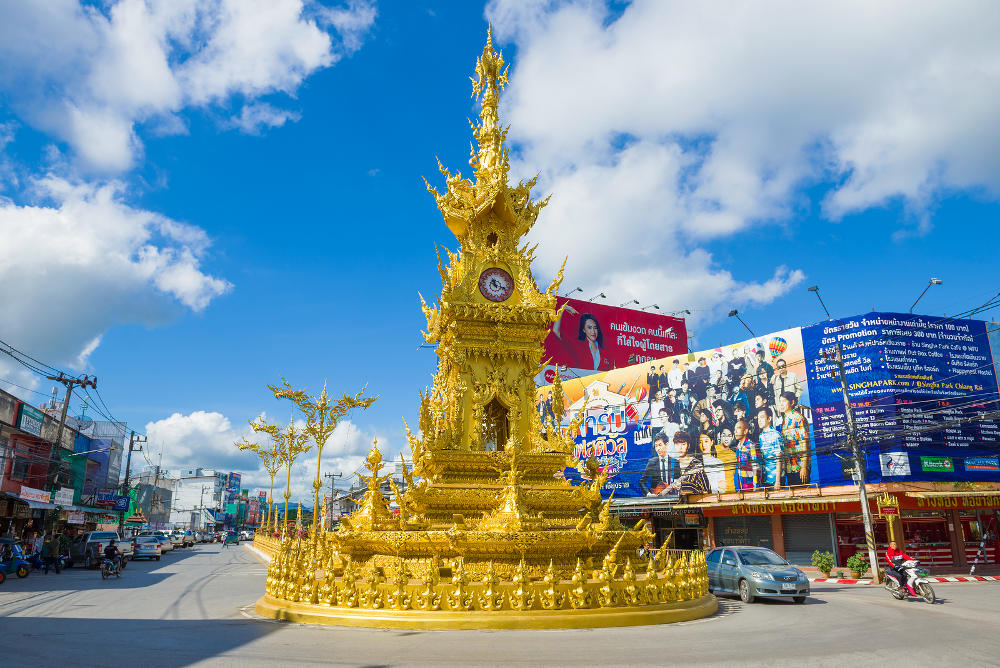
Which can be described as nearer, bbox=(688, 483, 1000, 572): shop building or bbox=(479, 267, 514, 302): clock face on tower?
bbox=(479, 267, 514, 302): clock face on tower

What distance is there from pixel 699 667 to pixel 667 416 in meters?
35.9

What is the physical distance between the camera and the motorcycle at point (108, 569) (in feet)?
77.0

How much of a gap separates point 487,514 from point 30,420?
4054 centimetres

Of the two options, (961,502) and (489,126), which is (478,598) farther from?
(961,502)

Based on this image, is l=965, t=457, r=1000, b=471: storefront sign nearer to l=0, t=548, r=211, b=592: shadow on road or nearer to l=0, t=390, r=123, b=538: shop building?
l=0, t=548, r=211, b=592: shadow on road

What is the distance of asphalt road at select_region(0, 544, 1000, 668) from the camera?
25.4ft

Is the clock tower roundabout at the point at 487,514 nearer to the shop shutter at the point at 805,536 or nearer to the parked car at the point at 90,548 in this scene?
the shop shutter at the point at 805,536

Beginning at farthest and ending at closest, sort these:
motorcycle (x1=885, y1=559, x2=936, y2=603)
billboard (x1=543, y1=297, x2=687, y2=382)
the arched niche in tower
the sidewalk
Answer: billboard (x1=543, y1=297, x2=687, y2=382) → the sidewalk → motorcycle (x1=885, y1=559, x2=936, y2=603) → the arched niche in tower

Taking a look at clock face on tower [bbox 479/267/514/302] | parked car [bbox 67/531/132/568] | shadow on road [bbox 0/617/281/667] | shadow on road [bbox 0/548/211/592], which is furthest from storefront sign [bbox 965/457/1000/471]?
parked car [bbox 67/531/132/568]

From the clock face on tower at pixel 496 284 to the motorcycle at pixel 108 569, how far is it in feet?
64.6

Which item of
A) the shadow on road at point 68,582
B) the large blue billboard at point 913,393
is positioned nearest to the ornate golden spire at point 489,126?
the shadow on road at point 68,582

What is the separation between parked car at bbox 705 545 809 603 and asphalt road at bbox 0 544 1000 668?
0.92 metres

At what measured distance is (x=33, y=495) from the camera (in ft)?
107

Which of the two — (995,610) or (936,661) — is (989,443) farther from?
(936,661)
